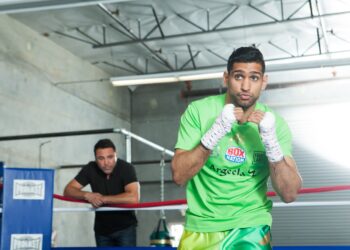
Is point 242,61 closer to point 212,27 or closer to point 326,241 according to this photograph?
point 212,27

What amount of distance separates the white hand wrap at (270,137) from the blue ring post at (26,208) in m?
2.10

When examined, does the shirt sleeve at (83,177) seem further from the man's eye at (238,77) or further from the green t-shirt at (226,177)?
the man's eye at (238,77)

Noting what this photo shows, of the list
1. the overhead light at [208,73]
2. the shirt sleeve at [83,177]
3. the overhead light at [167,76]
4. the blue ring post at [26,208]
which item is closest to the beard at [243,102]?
the blue ring post at [26,208]

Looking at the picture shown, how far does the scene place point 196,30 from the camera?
10.1 m

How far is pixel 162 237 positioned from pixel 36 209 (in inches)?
63.3

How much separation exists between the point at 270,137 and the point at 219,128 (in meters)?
0.18

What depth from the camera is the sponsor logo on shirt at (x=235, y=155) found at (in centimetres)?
187

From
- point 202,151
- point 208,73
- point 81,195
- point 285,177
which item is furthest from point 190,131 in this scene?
point 208,73

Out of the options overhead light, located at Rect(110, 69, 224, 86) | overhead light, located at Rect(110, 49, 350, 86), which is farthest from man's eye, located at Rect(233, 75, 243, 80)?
overhead light, located at Rect(110, 69, 224, 86)

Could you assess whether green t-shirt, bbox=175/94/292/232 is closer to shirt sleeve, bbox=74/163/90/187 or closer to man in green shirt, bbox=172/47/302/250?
man in green shirt, bbox=172/47/302/250

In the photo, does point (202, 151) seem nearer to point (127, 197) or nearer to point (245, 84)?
point (245, 84)

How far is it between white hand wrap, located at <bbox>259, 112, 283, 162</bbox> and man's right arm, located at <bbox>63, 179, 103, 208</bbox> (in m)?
2.40

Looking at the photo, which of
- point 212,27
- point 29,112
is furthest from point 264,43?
point 29,112

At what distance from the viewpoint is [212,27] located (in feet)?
32.8
